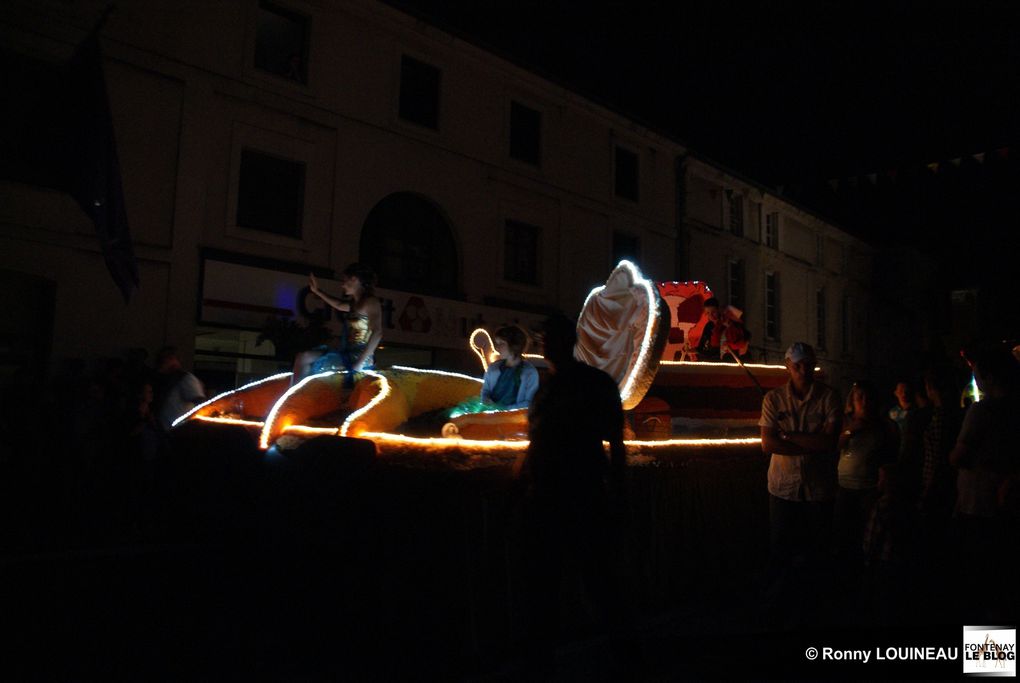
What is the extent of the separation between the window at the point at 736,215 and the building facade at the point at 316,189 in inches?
122

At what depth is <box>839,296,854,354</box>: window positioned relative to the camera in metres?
29.2

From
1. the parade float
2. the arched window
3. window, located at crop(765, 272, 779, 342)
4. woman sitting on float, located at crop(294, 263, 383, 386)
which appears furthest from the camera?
window, located at crop(765, 272, 779, 342)

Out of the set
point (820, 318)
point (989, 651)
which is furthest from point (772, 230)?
point (989, 651)

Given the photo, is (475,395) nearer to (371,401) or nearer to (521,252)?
(371,401)

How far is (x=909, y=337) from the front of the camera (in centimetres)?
3122

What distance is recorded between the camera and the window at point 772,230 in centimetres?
2511

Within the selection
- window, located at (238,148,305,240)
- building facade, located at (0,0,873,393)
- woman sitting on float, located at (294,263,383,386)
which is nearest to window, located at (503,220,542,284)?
building facade, located at (0,0,873,393)

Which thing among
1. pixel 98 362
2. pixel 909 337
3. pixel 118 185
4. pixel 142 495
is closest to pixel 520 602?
pixel 142 495

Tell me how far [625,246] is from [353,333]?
14813mm

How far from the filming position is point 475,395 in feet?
22.0

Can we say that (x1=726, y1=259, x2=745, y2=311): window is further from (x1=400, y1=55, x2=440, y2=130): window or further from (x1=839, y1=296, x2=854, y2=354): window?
(x1=400, y1=55, x2=440, y2=130): window

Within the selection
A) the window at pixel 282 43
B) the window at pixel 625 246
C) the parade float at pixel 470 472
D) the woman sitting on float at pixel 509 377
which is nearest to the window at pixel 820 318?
the window at pixel 625 246

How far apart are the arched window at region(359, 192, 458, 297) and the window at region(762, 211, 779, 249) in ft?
45.0

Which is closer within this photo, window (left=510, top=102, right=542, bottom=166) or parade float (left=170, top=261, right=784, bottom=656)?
parade float (left=170, top=261, right=784, bottom=656)
